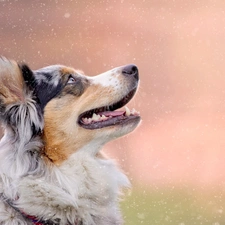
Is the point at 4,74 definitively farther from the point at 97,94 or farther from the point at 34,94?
the point at 97,94

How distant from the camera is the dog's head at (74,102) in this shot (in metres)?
4.24

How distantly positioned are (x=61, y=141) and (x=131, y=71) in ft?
2.94

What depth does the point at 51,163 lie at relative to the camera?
164 inches

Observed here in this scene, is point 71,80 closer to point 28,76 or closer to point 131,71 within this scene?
point 28,76

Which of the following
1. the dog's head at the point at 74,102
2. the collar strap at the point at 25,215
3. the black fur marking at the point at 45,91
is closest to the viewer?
the collar strap at the point at 25,215

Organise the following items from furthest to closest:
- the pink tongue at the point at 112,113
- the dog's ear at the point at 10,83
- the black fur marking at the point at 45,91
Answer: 1. the pink tongue at the point at 112,113
2. the black fur marking at the point at 45,91
3. the dog's ear at the point at 10,83

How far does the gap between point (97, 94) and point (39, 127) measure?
60 centimetres

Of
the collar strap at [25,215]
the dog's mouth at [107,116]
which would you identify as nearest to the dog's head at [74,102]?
the dog's mouth at [107,116]

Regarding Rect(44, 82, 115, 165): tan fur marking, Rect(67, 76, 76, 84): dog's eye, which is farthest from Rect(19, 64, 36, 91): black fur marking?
Rect(67, 76, 76, 84): dog's eye

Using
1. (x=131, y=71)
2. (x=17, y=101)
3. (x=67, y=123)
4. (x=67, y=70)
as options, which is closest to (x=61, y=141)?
(x=67, y=123)

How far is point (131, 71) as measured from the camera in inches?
182

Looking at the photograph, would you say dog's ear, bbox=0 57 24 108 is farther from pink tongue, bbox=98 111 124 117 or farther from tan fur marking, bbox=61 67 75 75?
pink tongue, bbox=98 111 124 117

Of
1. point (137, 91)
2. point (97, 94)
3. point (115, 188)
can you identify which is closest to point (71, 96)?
point (97, 94)

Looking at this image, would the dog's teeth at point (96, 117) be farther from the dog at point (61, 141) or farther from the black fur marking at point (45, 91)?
the black fur marking at point (45, 91)
